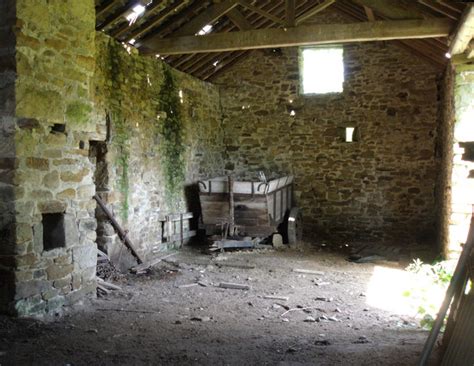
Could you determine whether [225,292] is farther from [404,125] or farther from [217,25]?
[404,125]

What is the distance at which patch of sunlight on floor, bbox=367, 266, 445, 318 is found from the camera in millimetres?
4988

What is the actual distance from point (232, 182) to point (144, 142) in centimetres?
171

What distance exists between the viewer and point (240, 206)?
8.24m

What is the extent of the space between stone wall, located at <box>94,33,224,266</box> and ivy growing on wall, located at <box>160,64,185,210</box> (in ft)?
0.06

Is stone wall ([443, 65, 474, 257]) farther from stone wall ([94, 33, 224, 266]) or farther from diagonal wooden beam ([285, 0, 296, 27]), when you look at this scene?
stone wall ([94, 33, 224, 266])

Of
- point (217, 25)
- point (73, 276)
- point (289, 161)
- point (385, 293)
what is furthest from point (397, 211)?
point (73, 276)

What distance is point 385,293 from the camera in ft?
19.0

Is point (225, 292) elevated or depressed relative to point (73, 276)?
depressed

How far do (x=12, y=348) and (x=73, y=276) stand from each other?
45.3 inches

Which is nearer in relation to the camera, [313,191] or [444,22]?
[444,22]

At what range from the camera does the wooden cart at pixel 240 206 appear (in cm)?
809

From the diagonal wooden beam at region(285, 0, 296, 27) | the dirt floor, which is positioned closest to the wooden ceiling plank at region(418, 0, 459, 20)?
the diagonal wooden beam at region(285, 0, 296, 27)

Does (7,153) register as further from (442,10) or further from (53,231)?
(442,10)

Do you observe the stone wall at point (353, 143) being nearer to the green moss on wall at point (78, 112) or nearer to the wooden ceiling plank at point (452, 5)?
the wooden ceiling plank at point (452, 5)
